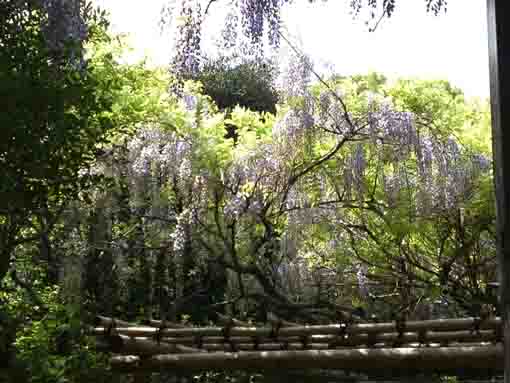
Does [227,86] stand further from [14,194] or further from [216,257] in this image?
[14,194]

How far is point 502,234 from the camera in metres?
0.97

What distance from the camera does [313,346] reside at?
11.4 ft

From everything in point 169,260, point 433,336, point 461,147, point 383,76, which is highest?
point 383,76

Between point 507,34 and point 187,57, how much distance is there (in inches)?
109

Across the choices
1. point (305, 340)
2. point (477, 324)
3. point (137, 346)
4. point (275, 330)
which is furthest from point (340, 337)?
point (137, 346)

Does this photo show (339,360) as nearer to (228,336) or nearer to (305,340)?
(305,340)

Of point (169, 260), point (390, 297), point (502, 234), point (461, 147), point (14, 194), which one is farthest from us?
point (390, 297)

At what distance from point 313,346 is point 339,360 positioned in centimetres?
72

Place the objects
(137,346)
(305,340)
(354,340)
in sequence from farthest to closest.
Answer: (354,340)
(305,340)
(137,346)

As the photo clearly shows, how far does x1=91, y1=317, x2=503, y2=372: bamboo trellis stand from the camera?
2.62 m

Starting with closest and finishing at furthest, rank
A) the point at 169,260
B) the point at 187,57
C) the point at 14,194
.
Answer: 1. the point at 14,194
2. the point at 187,57
3. the point at 169,260

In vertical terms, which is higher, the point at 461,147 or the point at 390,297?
the point at 461,147

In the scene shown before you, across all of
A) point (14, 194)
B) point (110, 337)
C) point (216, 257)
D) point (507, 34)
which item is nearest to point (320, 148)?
point (216, 257)

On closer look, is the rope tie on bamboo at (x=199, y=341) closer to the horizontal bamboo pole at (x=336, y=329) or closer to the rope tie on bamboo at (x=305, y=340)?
the horizontal bamboo pole at (x=336, y=329)
